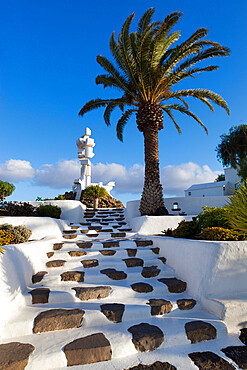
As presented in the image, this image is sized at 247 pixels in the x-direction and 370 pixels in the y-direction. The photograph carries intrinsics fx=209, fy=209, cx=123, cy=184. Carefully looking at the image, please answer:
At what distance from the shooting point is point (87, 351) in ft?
7.25

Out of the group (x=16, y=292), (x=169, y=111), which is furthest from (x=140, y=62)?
(x=16, y=292)

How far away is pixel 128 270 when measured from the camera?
411cm

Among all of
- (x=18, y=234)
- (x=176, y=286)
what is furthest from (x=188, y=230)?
(x=18, y=234)

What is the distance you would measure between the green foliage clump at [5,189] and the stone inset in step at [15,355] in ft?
28.2

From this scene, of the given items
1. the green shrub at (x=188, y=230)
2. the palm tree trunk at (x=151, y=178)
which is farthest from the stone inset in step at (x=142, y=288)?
the palm tree trunk at (x=151, y=178)

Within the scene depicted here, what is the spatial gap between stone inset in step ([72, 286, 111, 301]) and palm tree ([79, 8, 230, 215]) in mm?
5580

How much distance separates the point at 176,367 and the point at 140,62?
8.66 meters

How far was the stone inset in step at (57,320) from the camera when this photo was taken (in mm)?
2609

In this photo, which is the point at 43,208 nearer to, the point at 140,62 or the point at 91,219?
the point at 91,219

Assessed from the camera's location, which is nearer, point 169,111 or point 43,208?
point 43,208

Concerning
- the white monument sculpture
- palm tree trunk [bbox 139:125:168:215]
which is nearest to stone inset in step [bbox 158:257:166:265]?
palm tree trunk [bbox 139:125:168:215]

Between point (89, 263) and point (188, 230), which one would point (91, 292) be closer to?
point (89, 263)

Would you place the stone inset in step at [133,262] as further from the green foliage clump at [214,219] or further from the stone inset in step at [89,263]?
the green foliage clump at [214,219]

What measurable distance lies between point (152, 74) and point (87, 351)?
9.03 metres
